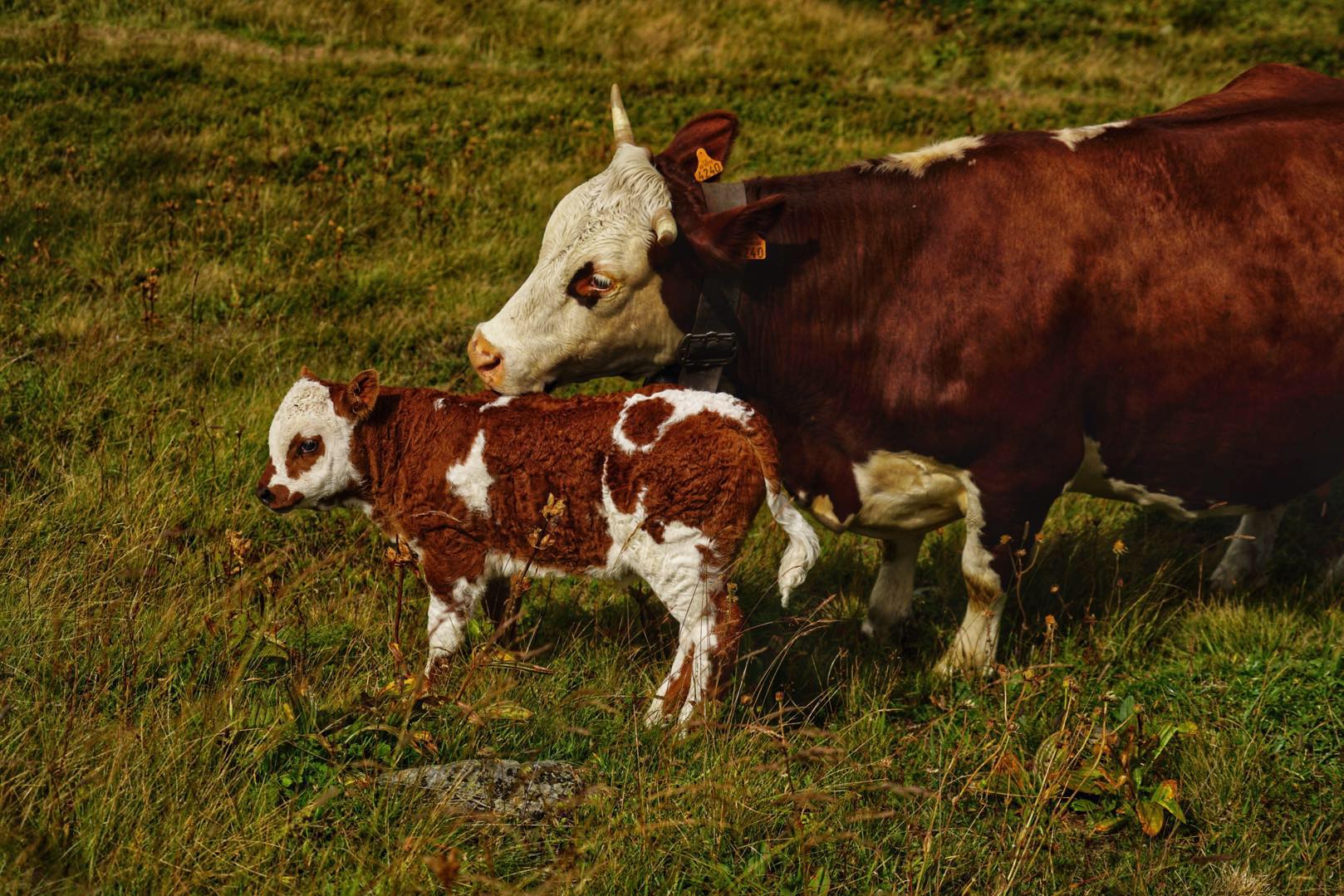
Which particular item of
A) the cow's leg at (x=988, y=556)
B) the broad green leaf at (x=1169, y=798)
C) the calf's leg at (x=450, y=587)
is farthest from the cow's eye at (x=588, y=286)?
the broad green leaf at (x=1169, y=798)

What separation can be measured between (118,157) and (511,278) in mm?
3490

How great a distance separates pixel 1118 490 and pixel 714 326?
2.11 m

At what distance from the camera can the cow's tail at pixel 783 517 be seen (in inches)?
175

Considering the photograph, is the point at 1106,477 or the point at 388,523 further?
the point at 1106,477

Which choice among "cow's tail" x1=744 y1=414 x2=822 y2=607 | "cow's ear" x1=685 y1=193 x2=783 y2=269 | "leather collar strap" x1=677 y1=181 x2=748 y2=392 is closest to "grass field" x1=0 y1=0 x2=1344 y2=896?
"cow's tail" x1=744 y1=414 x2=822 y2=607

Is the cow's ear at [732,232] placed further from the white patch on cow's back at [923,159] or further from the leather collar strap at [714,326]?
the white patch on cow's back at [923,159]

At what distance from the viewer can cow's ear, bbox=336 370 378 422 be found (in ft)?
15.9

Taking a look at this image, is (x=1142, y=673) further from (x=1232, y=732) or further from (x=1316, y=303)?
(x=1316, y=303)

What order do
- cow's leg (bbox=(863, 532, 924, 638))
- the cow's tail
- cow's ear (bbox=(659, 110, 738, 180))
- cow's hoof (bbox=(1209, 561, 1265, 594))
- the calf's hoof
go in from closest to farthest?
the cow's tail → cow's ear (bbox=(659, 110, 738, 180)) → the calf's hoof → cow's leg (bbox=(863, 532, 924, 638)) → cow's hoof (bbox=(1209, 561, 1265, 594))

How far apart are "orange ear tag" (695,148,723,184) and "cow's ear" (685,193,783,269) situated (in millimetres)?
341

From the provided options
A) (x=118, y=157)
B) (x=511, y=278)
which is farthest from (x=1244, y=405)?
(x=118, y=157)

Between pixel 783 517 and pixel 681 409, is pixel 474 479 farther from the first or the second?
pixel 783 517

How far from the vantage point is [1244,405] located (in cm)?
533

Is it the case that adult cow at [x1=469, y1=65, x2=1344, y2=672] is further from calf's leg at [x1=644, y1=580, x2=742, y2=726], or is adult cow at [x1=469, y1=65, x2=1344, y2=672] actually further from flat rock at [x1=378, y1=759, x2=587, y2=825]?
flat rock at [x1=378, y1=759, x2=587, y2=825]
